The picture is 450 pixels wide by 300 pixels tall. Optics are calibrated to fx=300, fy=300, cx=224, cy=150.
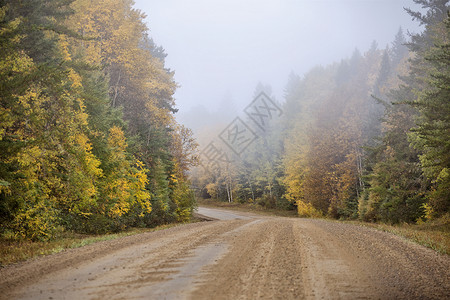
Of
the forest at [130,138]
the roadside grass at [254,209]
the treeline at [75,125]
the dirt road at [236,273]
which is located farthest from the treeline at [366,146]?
the treeline at [75,125]

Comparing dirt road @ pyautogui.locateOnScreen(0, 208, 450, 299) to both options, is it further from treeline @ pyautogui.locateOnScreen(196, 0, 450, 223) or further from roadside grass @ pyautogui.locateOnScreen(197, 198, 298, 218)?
roadside grass @ pyautogui.locateOnScreen(197, 198, 298, 218)

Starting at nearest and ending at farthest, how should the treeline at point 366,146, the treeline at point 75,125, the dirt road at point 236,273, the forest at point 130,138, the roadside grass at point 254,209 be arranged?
the dirt road at point 236,273 → the treeline at point 75,125 → the forest at point 130,138 → the treeline at point 366,146 → the roadside grass at point 254,209

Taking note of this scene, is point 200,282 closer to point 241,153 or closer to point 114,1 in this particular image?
point 114,1

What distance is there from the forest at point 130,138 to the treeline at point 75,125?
0.06 meters

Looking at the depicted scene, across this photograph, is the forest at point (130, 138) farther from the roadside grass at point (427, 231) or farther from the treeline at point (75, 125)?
the roadside grass at point (427, 231)

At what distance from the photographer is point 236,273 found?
17.4ft

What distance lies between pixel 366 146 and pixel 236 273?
1854 cm

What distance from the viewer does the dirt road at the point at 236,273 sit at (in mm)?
4312

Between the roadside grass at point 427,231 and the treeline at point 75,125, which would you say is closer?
the roadside grass at point 427,231

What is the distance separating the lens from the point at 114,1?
21.9 m

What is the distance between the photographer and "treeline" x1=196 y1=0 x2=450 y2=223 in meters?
13.5

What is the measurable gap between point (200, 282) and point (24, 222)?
7831mm

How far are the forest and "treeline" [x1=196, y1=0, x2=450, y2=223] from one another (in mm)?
122

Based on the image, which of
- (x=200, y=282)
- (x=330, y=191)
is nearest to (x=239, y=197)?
(x=330, y=191)
